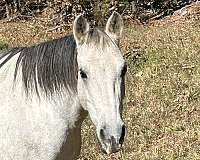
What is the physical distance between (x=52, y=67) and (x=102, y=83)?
45cm

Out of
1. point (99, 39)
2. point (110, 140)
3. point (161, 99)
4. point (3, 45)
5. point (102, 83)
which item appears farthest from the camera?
point (3, 45)

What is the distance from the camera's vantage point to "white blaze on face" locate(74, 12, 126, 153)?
2723 millimetres

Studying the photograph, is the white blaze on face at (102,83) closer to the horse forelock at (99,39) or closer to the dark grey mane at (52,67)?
the horse forelock at (99,39)

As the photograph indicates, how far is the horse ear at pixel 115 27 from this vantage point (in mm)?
3053

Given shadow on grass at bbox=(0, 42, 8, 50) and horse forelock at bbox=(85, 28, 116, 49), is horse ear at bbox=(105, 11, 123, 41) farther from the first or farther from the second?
shadow on grass at bbox=(0, 42, 8, 50)

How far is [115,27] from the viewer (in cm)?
308

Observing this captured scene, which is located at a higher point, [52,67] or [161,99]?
[52,67]

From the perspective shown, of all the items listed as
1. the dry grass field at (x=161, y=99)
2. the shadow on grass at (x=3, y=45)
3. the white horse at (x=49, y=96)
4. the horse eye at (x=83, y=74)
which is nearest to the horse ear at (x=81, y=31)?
the white horse at (x=49, y=96)

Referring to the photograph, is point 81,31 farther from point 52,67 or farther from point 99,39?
point 52,67

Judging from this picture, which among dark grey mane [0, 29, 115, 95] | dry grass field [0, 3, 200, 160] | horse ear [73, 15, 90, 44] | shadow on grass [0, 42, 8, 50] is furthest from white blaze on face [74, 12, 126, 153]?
shadow on grass [0, 42, 8, 50]

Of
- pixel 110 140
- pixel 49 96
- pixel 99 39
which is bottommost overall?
pixel 110 140

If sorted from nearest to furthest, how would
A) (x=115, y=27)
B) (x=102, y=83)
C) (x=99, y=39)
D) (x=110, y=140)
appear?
(x=110, y=140)
(x=102, y=83)
(x=99, y=39)
(x=115, y=27)

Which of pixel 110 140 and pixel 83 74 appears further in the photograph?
pixel 83 74

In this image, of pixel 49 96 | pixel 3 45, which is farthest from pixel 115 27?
pixel 3 45
